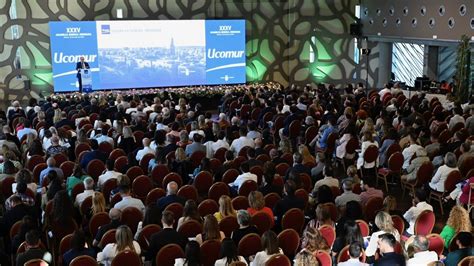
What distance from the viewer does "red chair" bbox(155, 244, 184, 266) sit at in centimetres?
601

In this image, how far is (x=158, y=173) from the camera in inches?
381

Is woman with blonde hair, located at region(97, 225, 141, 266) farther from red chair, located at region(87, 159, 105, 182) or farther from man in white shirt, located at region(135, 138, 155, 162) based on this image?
man in white shirt, located at region(135, 138, 155, 162)

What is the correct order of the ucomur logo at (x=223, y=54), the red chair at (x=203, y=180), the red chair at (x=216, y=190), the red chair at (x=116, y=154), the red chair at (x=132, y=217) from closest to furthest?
the red chair at (x=132, y=217) < the red chair at (x=216, y=190) < the red chair at (x=203, y=180) < the red chair at (x=116, y=154) < the ucomur logo at (x=223, y=54)

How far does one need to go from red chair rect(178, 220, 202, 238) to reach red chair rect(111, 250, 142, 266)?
93 cm

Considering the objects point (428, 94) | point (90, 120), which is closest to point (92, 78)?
point (90, 120)

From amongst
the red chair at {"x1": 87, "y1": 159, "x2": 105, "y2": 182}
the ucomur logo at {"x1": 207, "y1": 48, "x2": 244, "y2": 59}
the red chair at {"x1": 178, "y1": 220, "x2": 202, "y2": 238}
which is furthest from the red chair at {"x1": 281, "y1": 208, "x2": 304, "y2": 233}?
the ucomur logo at {"x1": 207, "y1": 48, "x2": 244, "y2": 59}

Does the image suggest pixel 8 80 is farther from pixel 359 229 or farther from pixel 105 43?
pixel 359 229

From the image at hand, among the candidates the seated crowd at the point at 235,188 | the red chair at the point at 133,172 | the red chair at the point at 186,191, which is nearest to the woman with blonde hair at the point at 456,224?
the seated crowd at the point at 235,188

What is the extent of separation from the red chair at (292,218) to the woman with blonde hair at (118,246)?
6.64 feet

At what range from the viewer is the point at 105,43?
68.7 ft

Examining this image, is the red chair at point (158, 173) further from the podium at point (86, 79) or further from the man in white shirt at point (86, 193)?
the podium at point (86, 79)

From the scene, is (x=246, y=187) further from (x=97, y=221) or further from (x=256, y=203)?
(x=97, y=221)

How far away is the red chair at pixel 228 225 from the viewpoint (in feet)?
23.0

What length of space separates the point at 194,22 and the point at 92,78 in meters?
4.54
